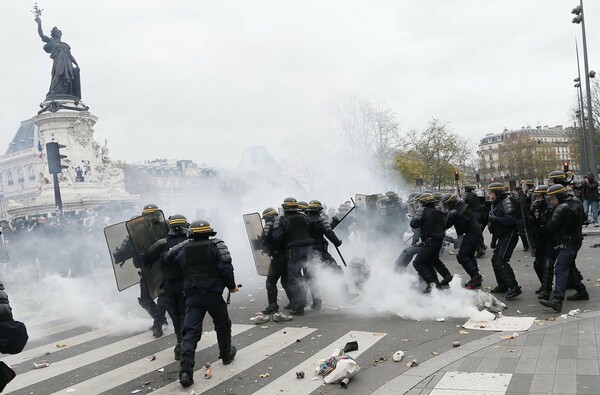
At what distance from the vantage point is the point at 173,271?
5992 mm

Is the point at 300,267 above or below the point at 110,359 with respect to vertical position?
above

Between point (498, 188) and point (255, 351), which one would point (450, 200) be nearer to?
point (498, 188)

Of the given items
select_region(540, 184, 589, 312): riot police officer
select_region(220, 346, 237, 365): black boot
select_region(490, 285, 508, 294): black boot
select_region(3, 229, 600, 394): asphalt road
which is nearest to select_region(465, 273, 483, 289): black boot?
select_region(490, 285, 508, 294): black boot

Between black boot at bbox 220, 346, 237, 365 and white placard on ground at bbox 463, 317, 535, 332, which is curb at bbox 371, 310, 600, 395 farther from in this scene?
black boot at bbox 220, 346, 237, 365

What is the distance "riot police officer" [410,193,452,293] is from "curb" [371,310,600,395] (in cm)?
204

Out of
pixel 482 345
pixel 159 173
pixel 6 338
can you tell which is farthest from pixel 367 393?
pixel 159 173

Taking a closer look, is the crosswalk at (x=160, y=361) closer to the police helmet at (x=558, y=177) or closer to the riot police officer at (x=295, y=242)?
the riot police officer at (x=295, y=242)

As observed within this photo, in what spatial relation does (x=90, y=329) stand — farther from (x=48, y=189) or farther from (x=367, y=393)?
(x=48, y=189)

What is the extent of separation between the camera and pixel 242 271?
1350cm

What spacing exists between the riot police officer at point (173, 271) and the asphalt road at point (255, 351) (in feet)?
1.48

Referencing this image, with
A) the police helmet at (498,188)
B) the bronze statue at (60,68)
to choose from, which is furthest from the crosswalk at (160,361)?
the bronze statue at (60,68)

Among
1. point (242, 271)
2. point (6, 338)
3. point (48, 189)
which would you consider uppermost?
point (48, 189)

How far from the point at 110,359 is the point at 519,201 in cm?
607

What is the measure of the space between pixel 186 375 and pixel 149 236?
2206mm
